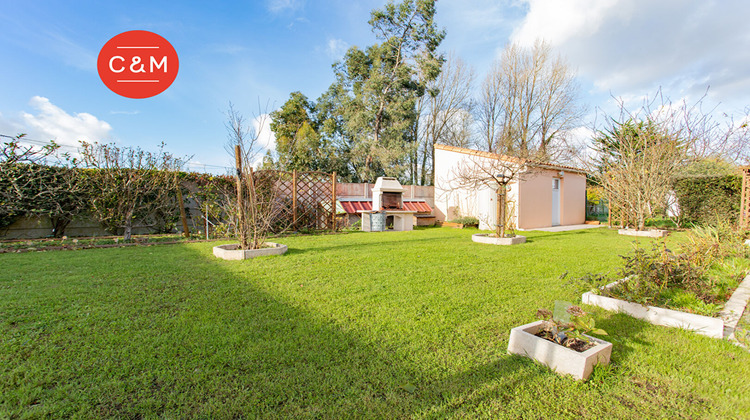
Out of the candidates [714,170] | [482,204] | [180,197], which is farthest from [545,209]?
[180,197]

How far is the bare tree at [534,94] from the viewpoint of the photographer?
18.3 metres

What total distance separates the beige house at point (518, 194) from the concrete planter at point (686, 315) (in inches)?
315

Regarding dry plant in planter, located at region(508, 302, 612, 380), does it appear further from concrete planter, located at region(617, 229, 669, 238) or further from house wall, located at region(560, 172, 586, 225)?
house wall, located at region(560, 172, 586, 225)

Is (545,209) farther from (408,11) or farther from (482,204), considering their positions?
(408,11)

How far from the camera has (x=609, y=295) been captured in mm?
3354

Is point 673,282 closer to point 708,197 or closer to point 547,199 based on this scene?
point 547,199

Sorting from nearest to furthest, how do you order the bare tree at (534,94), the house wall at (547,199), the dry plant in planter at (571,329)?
the dry plant in planter at (571,329)
the house wall at (547,199)
the bare tree at (534,94)

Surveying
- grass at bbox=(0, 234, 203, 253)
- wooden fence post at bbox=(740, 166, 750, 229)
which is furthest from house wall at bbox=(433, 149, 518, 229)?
grass at bbox=(0, 234, 203, 253)

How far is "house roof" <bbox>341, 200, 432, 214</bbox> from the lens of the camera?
40.1 ft

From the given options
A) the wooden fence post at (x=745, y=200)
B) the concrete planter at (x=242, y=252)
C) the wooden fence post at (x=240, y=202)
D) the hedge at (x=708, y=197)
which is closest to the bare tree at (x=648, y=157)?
the wooden fence post at (x=745, y=200)

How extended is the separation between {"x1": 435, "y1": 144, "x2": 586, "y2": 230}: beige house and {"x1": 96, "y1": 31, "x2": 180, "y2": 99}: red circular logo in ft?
29.7

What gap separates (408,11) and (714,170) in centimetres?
1573

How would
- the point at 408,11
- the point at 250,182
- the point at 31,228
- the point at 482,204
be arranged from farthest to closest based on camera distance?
the point at 408,11 < the point at 482,204 < the point at 31,228 < the point at 250,182

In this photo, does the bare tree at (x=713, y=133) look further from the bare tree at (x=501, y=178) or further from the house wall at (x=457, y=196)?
the house wall at (x=457, y=196)
